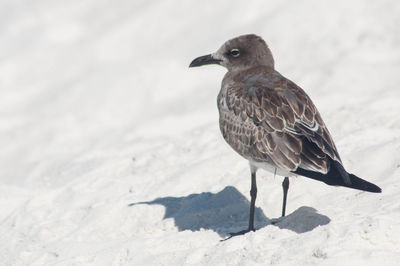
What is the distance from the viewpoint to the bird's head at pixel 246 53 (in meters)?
9.07

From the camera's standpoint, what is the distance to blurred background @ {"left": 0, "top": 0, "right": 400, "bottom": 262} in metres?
9.95

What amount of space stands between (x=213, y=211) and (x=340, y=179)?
2.16 metres

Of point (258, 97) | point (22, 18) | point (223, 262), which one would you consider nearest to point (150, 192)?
point (258, 97)

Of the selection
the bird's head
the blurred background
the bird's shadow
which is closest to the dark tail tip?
the bird's shadow

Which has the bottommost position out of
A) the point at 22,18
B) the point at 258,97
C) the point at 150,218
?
the point at 150,218

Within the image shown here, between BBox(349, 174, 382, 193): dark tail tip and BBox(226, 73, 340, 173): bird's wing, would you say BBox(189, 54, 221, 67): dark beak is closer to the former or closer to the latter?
BBox(226, 73, 340, 173): bird's wing

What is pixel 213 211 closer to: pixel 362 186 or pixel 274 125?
pixel 274 125

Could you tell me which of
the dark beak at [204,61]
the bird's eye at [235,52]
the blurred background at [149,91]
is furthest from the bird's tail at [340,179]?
the dark beak at [204,61]

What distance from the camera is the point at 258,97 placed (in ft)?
25.9

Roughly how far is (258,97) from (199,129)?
4382 millimetres

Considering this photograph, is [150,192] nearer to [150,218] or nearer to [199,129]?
[150,218]

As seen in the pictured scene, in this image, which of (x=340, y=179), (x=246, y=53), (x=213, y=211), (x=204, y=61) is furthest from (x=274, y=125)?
(x=204, y=61)

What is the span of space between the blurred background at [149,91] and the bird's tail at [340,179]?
1.71 meters

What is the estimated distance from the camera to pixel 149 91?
14.4 metres
